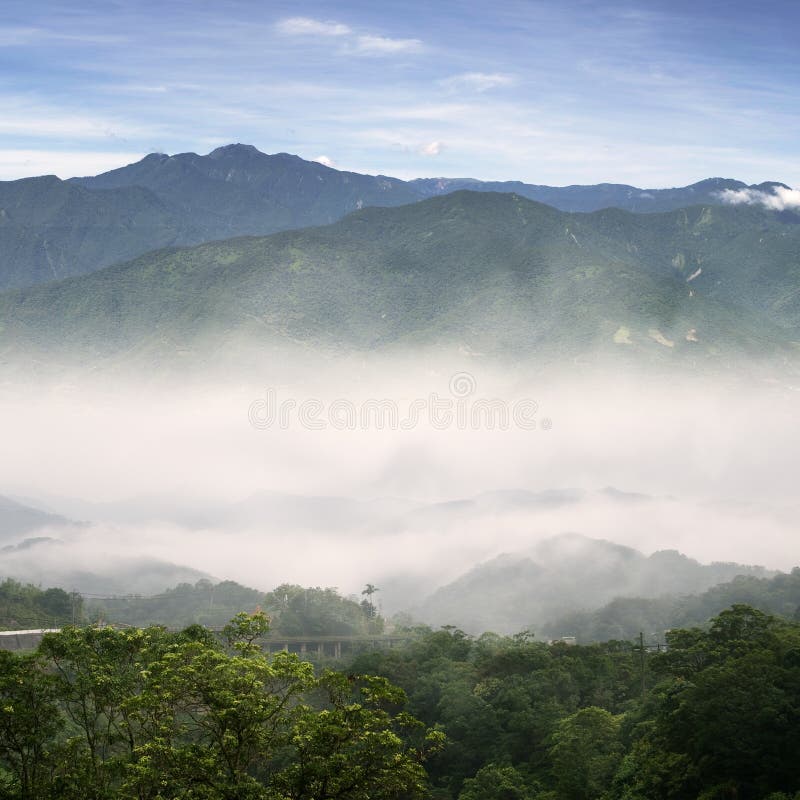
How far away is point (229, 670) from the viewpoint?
2622 centimetres

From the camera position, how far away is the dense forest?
25.6m

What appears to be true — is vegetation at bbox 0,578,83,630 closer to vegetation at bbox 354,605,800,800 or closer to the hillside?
vegetation at bbox 354,605,800,800

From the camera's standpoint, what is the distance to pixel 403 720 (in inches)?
1056

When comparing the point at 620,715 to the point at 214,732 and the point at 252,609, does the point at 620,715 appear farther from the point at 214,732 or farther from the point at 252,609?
the point at 252,609

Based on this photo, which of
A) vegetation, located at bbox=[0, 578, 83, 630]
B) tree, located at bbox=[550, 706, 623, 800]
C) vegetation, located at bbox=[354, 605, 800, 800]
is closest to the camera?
vegetation, located at bbox=[354, 605, 800, 800]

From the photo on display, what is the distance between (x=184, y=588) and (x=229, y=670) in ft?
541

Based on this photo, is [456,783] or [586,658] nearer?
[456,783]

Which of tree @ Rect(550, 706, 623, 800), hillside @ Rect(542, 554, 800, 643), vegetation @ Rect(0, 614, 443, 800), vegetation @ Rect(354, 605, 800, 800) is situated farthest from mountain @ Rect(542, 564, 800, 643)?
vegetation @ Rect(0, 614, 443, 800)

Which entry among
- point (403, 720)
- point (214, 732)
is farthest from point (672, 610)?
point (214, 732)

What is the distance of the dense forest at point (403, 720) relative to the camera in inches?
1009

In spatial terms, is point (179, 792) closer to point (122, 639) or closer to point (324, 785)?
point (324, 785)

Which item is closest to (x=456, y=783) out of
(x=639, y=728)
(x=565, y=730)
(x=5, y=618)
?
(x=565, y=730)

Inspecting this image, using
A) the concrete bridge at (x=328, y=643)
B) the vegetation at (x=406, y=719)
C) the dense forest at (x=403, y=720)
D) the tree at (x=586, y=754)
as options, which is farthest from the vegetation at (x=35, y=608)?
the tree at (x=586, y=754)

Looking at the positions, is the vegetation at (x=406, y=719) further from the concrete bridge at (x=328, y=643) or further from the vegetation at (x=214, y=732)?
the concrete bridge at (x=328, y=643)
